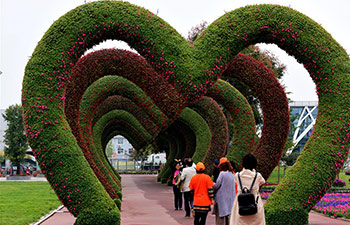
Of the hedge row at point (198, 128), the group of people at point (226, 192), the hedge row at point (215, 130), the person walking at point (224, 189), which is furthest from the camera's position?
the hedge row at point (198, 128)

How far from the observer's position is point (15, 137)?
129ft

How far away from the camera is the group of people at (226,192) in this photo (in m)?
6.16

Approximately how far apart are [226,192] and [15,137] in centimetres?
3448

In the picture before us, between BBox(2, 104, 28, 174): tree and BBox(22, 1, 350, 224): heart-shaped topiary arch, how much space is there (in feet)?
110

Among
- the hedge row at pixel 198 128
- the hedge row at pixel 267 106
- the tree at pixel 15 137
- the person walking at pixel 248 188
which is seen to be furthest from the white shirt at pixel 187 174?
the tree at pixel 15 137

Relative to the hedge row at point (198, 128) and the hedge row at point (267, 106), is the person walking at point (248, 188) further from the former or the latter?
the hedge row at point (198, 128)

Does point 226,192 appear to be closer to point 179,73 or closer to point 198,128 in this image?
point 179,73

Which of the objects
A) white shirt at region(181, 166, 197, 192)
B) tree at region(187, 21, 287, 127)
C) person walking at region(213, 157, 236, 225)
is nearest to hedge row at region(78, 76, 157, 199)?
white shirt at region(181, 166, 197, 192)

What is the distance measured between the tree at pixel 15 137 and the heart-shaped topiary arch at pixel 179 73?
3358 centimetres

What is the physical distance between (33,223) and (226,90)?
8.56m

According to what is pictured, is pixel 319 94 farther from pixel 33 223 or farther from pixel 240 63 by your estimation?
pixel 33 223

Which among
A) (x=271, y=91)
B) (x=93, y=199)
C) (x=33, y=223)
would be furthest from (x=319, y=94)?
(x=33, y=223)

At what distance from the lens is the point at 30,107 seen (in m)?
7.89

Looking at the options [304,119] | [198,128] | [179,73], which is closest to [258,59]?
[198,128]
